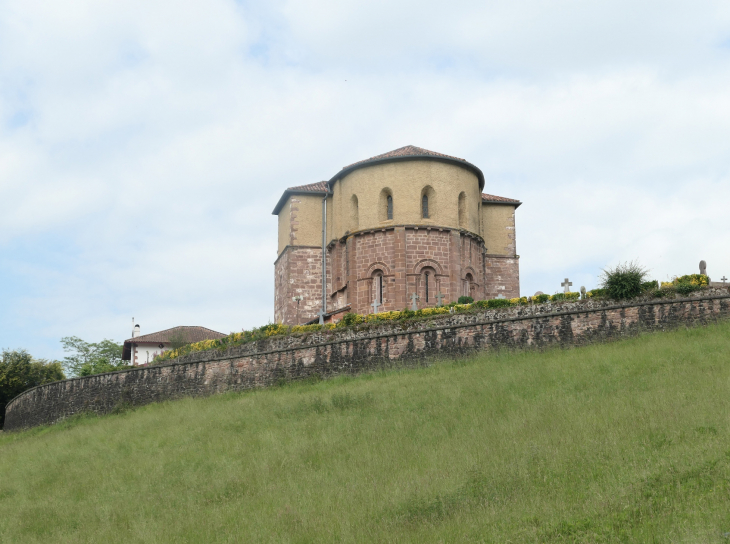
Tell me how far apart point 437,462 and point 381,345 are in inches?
448

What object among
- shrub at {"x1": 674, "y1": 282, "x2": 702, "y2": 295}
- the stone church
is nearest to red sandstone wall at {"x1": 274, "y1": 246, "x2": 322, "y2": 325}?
the stone church

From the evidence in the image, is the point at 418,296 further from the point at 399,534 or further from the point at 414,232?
A: the point at 399,534

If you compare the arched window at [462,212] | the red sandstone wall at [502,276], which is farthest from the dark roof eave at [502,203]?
the arched window at [462,212]

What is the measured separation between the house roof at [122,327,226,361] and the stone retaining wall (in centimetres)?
2103

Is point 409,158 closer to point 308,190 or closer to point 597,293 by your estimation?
point 308,190

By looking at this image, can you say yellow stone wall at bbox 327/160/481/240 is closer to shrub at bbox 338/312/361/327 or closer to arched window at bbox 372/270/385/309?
arched window at bbox 372/270/385/309

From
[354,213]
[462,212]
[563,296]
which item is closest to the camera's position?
[563,296]

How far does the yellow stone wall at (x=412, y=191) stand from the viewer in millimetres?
30250

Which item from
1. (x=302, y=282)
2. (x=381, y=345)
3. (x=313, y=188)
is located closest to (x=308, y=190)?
(x=313, y=188)

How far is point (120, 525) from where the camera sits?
12.6 m

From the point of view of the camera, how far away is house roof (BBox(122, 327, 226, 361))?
173 feet

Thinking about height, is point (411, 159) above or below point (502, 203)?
above

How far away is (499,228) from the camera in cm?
3484

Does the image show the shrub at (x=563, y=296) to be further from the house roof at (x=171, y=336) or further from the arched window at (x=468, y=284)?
the house roof at (x=171, y=336)
